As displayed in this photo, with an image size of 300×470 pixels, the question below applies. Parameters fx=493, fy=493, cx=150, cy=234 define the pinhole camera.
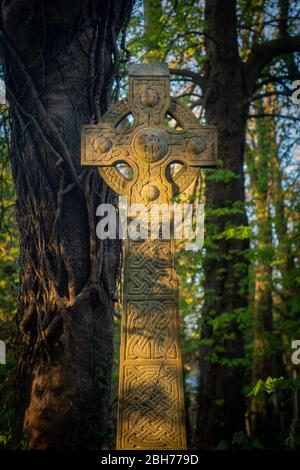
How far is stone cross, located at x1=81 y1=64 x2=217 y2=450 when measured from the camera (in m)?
3.40

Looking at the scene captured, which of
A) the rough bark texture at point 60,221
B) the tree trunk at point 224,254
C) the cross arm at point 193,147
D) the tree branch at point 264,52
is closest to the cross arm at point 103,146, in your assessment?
the rough bark texture at point 60,221

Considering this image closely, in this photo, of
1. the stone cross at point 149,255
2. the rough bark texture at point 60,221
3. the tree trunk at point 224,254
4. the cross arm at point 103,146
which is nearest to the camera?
the stone cross at point 149,255

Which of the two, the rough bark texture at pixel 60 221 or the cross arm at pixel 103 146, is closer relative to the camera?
the rough bark texture at pixel 60 221

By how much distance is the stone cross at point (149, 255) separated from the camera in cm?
340

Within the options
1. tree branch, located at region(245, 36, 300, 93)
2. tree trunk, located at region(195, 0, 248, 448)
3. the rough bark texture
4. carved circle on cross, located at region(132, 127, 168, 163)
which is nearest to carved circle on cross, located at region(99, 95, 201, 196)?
carved circle on cross, located at region(132, 127, 168, 163)

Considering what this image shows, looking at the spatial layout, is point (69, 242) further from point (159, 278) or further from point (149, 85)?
point (149, 85)

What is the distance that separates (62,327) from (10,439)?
1003 millimetres

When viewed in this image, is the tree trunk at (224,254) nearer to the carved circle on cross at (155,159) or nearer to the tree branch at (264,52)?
the tree branch at (264,52)

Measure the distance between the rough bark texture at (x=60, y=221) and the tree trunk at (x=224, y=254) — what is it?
3.42m

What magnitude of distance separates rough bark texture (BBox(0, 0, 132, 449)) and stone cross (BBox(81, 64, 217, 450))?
0.33 meters

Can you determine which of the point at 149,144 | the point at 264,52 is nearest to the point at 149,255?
the point at 149,144

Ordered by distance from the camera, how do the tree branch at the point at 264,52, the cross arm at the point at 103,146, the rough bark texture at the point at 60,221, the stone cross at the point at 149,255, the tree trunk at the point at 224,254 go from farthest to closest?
the tree branch at the point at 264,52 < the tree trunk at the point at 224,254 < the cross arm at the point at 103,146 < the rough bark texture at the point at 60,221 < the stone cross at the point at 149,255

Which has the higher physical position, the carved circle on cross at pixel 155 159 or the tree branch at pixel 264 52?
the tree branch at pixel 264 52

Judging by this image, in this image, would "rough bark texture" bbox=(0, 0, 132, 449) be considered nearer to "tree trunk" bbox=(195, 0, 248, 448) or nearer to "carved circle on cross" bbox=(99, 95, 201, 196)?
"carved circle on cross" bbox=(99, 95, 201, 196)
